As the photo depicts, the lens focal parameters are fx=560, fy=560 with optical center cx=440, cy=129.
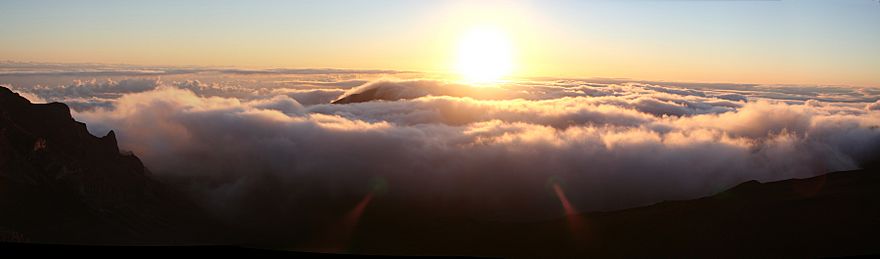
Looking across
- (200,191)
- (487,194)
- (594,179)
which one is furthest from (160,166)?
(594,179)

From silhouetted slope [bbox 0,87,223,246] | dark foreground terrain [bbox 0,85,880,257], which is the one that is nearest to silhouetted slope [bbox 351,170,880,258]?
dark foreground terrain [bbox 0,85,880,257]

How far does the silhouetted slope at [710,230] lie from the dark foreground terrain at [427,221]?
0.27 meters

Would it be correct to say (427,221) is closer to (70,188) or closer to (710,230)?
(710,230)

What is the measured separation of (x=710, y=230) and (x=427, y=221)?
84399 mm

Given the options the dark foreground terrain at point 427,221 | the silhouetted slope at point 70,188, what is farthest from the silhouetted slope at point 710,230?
the silhouetted slope at point 70,188

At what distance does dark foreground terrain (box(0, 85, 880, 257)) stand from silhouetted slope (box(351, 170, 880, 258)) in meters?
0.27

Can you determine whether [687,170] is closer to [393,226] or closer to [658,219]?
[658,219]

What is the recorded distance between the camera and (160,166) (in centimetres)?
19938

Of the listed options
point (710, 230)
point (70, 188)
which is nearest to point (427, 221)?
point (710, 230)

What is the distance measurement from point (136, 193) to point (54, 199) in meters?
40.7

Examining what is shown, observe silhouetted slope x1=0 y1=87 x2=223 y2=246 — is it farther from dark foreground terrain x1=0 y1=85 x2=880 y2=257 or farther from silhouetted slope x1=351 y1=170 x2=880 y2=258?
silhouetted slope x1=351 y1=170 x2=880 y2=258

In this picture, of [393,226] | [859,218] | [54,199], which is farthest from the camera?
[393,226]

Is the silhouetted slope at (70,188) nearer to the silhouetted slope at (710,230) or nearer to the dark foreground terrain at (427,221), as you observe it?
the dark foreground terrain at (427,221)

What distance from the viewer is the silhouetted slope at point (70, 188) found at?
96875mm
